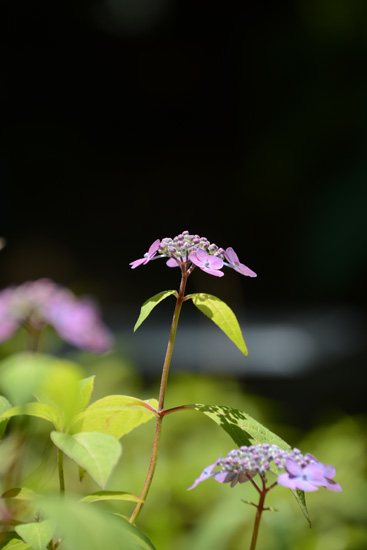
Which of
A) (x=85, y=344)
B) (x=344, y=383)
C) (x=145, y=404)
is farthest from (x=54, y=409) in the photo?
(x=344, y=383)

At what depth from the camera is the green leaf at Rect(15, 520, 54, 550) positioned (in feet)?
1.05

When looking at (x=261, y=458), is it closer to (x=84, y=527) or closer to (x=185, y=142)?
(x=84, y=527)

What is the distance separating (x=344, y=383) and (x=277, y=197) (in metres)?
1.37

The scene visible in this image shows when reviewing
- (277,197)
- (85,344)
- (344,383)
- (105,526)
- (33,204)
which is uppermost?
(277,197)

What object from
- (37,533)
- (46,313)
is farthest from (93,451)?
(46,313)

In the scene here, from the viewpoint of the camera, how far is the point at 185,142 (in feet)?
14.0

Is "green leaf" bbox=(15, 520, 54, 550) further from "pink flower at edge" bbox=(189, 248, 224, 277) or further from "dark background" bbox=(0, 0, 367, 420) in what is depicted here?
"dark background" bbox=(0, 0, 367, 420)

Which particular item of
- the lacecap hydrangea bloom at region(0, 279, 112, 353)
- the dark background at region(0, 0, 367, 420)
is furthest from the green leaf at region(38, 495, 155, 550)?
the dark background at region(0, 0, 367, 420)

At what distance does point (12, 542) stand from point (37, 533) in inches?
2.2

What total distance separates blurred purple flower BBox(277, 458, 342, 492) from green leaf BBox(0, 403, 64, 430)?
133mm

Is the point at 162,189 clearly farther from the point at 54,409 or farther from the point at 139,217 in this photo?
the point at 54,409

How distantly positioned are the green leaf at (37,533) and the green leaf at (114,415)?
6 centimetres

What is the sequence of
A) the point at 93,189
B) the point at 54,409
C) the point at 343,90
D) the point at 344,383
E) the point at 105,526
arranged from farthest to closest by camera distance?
the point at 93,189, the point at 343,90, the point at 344,383, the point at 54,409, the point at 105,526

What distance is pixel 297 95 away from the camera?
13.6 ft
